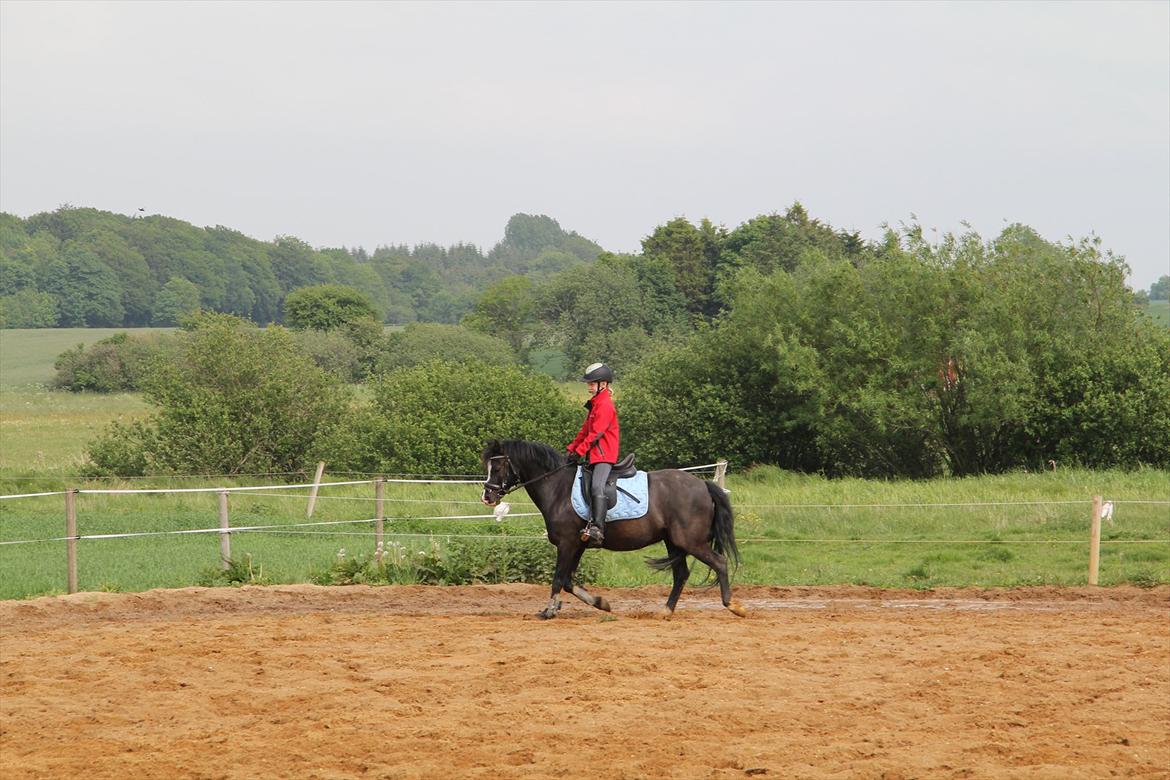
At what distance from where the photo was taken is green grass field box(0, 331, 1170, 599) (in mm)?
16427

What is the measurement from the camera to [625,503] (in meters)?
12.4

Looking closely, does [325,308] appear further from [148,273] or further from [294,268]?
[294,268]

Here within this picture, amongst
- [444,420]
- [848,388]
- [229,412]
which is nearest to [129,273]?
[229,412]

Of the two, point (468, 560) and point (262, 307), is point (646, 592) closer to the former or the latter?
point (468, 560)

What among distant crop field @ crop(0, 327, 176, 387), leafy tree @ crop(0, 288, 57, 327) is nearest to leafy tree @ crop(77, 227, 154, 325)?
leafy tree @ crop(0, 288, 57, 327)

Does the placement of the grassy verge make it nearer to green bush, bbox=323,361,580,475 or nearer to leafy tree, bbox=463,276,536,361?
green bush, bbox=323,361,580,475

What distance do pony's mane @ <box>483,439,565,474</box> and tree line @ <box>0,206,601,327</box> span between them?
89.1 m

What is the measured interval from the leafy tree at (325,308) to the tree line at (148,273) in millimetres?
7157

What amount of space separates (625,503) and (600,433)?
2.54 feet

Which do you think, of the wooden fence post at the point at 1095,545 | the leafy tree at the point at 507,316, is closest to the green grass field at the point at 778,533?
the wooden fence post at the point at 1095,545

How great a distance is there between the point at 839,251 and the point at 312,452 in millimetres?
41025

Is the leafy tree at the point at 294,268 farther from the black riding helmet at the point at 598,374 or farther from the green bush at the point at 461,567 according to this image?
the black riding helmet at the point at 598,374

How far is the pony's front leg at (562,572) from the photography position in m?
12.4

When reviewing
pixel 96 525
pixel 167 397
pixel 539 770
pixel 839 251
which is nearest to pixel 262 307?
pixel 839 251
